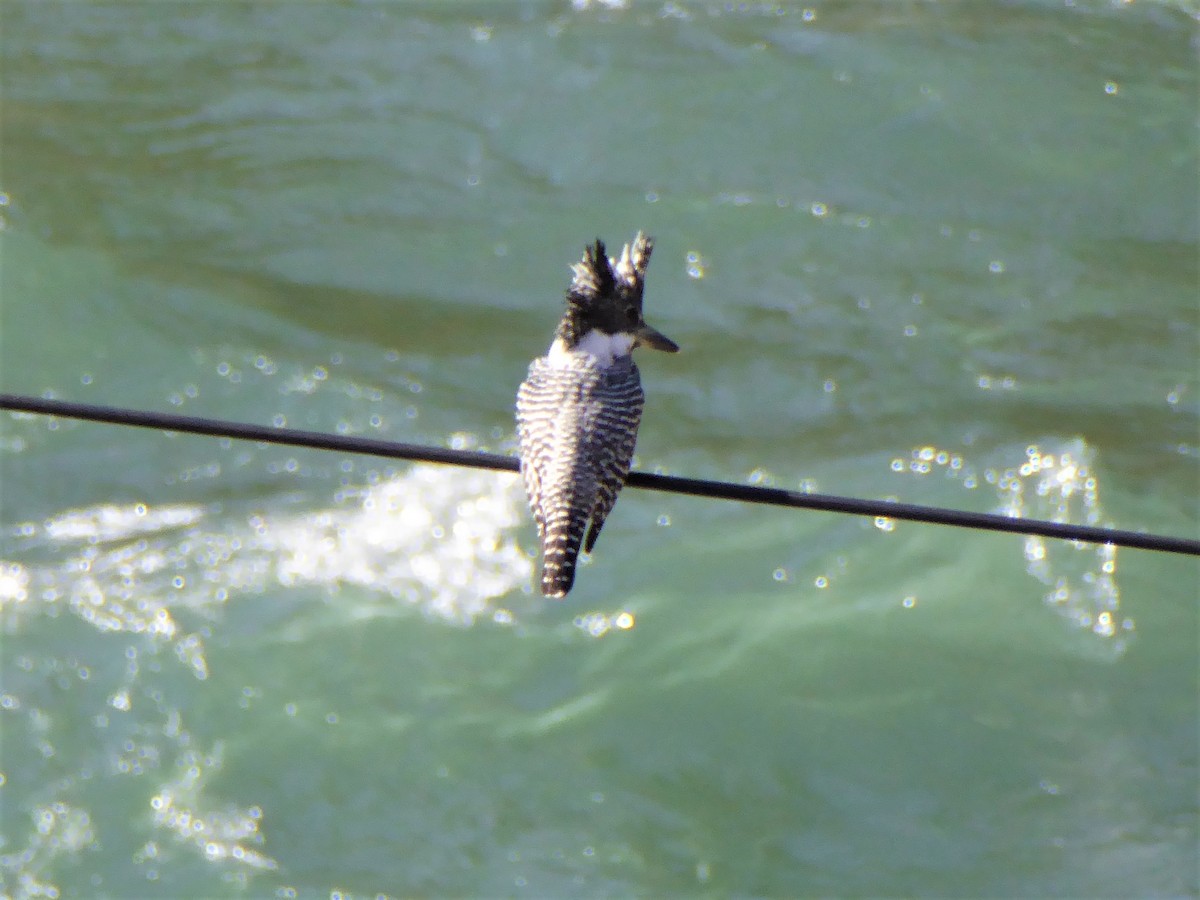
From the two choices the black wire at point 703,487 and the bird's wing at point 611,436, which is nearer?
the black wire at point 703,487

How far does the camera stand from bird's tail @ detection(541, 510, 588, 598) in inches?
230

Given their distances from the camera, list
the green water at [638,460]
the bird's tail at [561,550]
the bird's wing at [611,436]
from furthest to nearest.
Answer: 1. the green water at [638,460]
2. the bird's wing at [611,436]
3. the bird's tail at [561,550]

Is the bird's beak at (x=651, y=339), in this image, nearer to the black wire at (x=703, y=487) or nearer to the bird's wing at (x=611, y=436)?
the bird's wing at (x=611, y=436)

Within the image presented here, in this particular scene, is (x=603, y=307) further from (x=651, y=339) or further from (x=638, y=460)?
(x=638, y=460)

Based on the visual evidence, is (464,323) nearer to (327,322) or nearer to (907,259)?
(327,322)

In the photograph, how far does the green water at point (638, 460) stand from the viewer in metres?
11.7

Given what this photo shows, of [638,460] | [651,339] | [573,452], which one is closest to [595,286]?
[651,339]

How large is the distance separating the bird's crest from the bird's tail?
116 cm

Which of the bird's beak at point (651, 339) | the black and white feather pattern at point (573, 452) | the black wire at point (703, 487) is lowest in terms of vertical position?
the black and white feather pattern at point (573, 452)

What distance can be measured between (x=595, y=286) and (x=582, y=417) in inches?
41.1

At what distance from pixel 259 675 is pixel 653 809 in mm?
3080

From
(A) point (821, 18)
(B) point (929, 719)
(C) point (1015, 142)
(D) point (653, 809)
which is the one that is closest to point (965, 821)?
(B) point (929, 719)

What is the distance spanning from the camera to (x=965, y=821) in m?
11.8

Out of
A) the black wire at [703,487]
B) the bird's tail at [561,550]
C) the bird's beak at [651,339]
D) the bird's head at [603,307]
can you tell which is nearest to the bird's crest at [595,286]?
the bird's head at [603,307]
